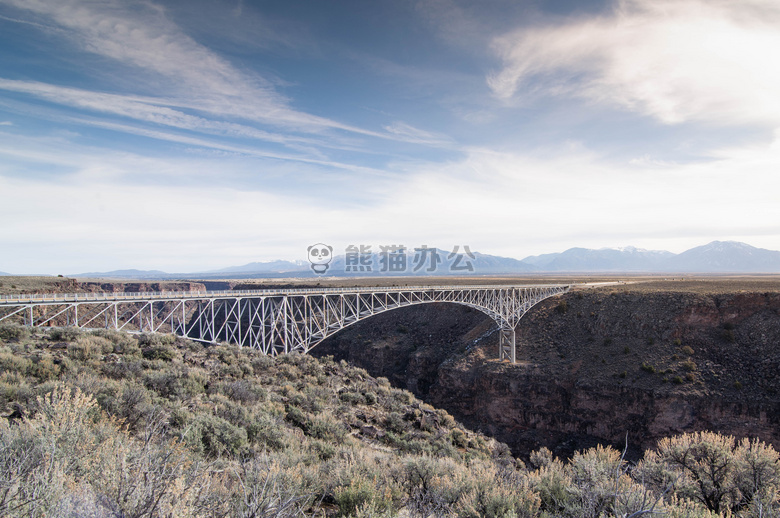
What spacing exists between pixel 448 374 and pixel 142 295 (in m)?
29.8

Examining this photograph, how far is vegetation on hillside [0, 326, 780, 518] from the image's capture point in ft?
16.0

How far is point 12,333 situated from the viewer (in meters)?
15.5

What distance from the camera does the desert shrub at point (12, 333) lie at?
1533 centimetres

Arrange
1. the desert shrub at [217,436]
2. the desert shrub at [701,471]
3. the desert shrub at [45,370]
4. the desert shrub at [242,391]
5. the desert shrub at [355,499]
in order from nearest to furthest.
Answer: the desert shrub at [355,499], the desert shrub at [701,471], the desert shrub at [217,436], the desert shrub at [45,370], the desert shrub at [242,391]

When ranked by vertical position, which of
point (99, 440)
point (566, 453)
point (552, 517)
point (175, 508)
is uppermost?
point (175, 508)

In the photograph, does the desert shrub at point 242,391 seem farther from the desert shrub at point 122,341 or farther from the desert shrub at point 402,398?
the desert shrub at point 402,398

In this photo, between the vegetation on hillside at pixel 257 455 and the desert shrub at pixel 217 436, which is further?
the desert shrub at pixel 217 436

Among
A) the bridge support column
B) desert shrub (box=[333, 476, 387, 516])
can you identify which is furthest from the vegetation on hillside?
the bridge support column

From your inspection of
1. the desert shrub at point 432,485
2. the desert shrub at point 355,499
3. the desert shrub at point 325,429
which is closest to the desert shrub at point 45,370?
the desert shrub at point 325,429

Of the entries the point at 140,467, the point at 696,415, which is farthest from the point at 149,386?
the point at 696,415

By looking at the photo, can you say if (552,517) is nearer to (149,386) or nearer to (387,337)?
(149,386)

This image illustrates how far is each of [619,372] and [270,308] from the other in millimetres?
29629

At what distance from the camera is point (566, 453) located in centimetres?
3112

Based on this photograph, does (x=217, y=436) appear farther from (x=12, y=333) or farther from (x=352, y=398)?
(x=12, y=333)
